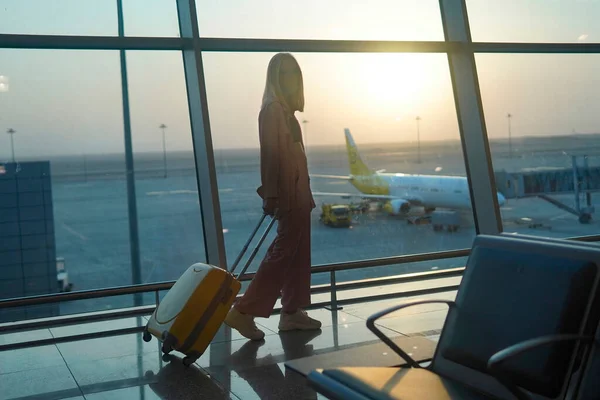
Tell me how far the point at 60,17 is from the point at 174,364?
2220 mm

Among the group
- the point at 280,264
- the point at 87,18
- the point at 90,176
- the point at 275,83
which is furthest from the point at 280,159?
the point at 87,18

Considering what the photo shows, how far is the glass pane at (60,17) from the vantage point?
4.23 meters

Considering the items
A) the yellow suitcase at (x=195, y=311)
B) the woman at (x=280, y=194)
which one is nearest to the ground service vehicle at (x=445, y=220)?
the woman at (x=280, y=194)

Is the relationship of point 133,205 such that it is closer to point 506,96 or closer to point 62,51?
point 62,51

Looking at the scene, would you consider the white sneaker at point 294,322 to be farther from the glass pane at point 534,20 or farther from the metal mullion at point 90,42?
the glass pane at point 534,20

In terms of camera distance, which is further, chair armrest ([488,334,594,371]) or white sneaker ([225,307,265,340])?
white sneaker ([225,307,265,340])

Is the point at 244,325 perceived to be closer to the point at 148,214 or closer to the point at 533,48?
the point at 148,214

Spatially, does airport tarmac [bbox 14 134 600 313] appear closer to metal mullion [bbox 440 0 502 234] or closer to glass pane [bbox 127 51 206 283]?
glass pane [bbox 127 51 206 283]

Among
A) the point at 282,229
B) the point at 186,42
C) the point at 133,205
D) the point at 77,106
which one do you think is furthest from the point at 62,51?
the point at 282,229

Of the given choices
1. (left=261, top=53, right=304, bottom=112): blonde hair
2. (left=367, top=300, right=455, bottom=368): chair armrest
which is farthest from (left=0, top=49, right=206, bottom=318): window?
(left=367, top=300, right=455, bottom=368): chair armrest

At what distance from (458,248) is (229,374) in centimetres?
287

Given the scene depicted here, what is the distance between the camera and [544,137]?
600 centimetres

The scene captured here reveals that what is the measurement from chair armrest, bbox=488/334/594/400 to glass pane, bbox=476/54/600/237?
12.4 feet

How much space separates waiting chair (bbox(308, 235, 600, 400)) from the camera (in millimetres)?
2053
